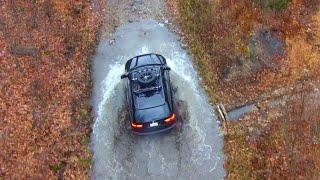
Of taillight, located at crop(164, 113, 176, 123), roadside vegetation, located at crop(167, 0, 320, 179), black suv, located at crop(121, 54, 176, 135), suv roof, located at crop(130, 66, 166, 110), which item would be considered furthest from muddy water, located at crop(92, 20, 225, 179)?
suv roof, located at crop(130, 66, 166, 110)

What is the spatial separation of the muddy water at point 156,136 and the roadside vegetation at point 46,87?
2.05 ft

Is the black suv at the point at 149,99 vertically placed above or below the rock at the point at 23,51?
below

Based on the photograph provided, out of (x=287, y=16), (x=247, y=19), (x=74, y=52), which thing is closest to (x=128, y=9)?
(x=74, y=52)

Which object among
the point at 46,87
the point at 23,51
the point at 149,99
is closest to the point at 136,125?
the point at 149,99

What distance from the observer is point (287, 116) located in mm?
18297

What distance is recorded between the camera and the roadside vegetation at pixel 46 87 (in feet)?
57.3

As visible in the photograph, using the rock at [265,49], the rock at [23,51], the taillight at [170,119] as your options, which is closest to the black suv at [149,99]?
the taillight at [170,119]

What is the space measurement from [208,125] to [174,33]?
5864 millimetres

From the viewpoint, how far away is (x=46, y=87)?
→ 1988 centimetres

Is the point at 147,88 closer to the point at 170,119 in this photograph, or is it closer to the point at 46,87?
the point at 170,119

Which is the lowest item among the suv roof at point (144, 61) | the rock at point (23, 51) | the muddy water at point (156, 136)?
the muddy water at point (156, 136)

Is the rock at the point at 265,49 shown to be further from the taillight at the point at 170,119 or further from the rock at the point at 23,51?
the rock at the point at 23,51

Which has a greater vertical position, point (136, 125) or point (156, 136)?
point (136, 125)

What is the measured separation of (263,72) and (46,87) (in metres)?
8.94
